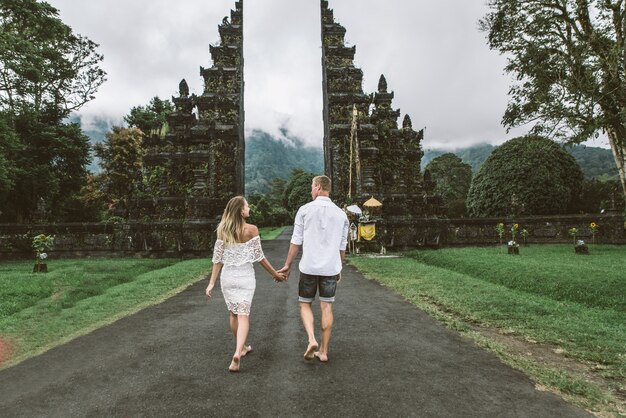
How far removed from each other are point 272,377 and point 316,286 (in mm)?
1208

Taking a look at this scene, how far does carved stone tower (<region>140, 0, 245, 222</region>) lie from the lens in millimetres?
21516

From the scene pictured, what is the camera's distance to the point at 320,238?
4.56m

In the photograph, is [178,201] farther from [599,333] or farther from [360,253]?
[599,333]

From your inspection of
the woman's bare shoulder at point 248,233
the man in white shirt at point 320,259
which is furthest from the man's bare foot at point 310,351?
the woman's bare shoulder at point 248,233

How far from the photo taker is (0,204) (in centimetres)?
2559

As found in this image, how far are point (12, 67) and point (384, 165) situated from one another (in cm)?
2238

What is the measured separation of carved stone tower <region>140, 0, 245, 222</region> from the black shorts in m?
15.8

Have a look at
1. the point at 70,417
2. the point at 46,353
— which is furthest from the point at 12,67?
the point at 70,417

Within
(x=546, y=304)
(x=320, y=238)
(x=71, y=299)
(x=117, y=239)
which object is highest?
(x=320, y=238)

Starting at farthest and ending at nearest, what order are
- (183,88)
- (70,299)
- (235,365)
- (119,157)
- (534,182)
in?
(119,157)
(534,182)
(183,88)
(70,299)
(235,365)

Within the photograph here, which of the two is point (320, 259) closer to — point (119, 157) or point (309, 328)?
point (309, 328)

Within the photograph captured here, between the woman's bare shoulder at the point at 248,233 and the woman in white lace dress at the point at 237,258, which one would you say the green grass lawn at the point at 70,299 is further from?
the woman's bare shoulder at the point at 248,233

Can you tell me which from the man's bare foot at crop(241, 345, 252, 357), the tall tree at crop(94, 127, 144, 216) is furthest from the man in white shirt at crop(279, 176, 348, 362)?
the tall tree at crop(94, 127, 144, 216)

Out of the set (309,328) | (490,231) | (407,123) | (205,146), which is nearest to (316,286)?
(309,328)
